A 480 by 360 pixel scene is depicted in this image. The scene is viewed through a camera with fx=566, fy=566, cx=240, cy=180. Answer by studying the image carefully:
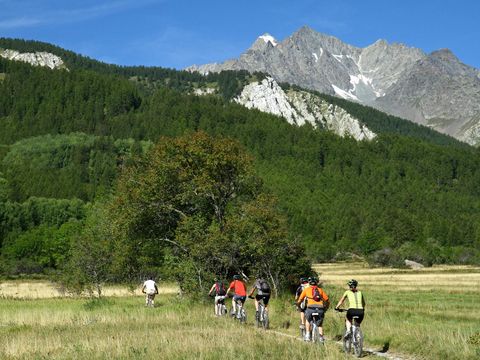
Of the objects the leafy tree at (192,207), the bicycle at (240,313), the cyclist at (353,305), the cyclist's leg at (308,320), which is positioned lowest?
the bicycle at (240,313)

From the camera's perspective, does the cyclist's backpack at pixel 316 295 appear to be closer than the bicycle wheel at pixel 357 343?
No

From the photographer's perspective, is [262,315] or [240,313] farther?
[240,313]

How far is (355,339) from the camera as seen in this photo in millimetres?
16578

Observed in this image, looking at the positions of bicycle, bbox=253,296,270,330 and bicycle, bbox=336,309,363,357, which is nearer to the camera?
bicycle, bbox=336,309,363,357

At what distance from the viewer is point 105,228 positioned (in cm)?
4972

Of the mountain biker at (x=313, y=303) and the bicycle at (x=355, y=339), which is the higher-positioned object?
the mountain biker at (x=313, y=303)

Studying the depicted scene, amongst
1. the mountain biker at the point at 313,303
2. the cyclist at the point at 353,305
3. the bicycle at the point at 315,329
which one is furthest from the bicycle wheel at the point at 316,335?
the cyclist at the point at 353,305

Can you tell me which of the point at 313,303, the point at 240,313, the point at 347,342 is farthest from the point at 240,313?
the point at 347,342

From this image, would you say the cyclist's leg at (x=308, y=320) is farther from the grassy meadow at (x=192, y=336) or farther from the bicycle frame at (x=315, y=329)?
the grassy meadow at (x=192, y=336)

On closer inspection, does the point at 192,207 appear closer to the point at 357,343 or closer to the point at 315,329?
the point at 315,329

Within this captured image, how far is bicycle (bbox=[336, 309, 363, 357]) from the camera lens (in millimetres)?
16456

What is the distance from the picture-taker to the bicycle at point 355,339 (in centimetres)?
1646

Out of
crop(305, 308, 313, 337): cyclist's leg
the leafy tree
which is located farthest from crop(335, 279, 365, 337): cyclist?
the leafy tree

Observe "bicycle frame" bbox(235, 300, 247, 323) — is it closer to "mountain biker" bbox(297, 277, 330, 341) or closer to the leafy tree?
"mountain biker" bbox(297, 277, 330, 341)
